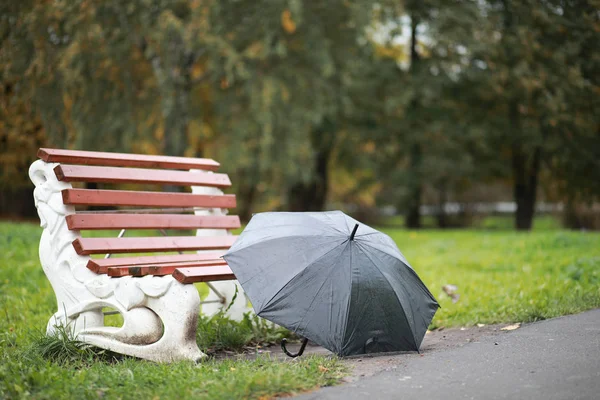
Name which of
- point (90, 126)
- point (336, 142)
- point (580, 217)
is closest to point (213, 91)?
point (90, 126)

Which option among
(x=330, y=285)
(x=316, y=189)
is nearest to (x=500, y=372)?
(x=330, y=285)

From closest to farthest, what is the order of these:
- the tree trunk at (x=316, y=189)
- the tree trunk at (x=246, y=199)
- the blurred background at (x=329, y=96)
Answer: the blurred background at (x=329, y=96) → the tree trunk at (x=316, y=189) → the tree trunk at (x=246, y=199)

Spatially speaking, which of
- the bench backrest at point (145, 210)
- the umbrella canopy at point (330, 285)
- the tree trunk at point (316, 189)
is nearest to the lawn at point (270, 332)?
the umbrella canopy at point (330, 285)

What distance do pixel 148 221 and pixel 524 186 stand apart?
17417mm

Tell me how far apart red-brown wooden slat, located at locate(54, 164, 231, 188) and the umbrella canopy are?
127 centimetres

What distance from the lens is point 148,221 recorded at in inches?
229

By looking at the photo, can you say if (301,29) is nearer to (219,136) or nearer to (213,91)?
(213,91)

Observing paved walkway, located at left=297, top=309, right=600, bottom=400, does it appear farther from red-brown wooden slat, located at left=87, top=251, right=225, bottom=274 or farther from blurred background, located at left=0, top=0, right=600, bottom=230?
blurred background, located at left=0, top=0, right=600, bottom=230

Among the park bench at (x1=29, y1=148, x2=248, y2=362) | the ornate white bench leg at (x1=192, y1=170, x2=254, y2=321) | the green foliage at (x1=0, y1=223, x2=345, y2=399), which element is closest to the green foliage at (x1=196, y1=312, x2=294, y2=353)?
the green foliage at (x1=0, y1=223, x2=345, y2=399)

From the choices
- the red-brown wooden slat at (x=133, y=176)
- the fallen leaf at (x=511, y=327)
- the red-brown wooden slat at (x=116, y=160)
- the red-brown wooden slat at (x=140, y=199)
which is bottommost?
the fallen leaf at (x=511, y=327)

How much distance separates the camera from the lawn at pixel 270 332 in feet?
13.0

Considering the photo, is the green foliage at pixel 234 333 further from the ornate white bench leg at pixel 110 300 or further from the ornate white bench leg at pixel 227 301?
the ornate white bench leg at pixel 110 300

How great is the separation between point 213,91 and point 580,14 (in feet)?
26.5

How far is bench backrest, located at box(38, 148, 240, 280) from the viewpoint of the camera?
527cm
